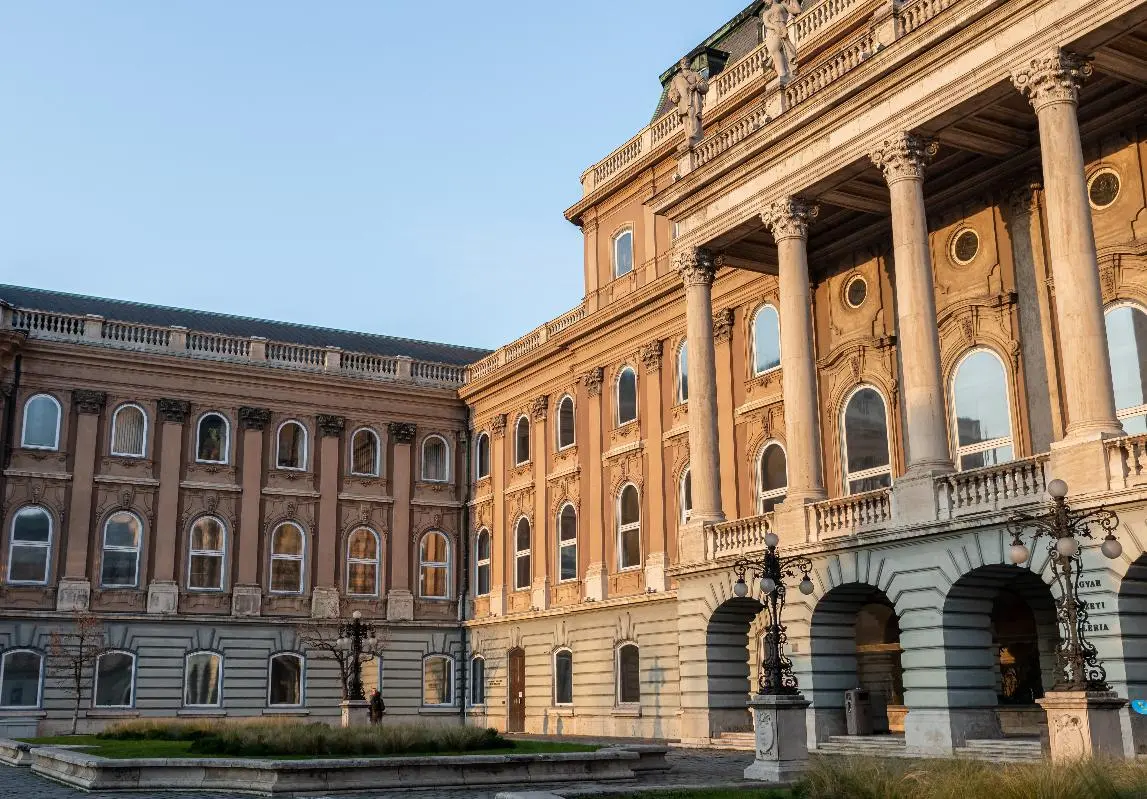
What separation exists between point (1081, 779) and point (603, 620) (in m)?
26.5

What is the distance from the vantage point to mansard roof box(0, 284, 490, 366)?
4744 centimetres

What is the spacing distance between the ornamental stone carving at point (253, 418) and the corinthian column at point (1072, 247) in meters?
31.0

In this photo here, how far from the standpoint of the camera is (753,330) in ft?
111

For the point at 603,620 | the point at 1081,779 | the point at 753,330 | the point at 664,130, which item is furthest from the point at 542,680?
the point at 1081,779

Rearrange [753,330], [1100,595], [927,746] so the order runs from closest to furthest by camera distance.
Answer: [1100,595] < [927,746] < [753,330]

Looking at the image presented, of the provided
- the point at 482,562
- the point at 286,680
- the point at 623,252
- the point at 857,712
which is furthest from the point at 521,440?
the point at 857,712

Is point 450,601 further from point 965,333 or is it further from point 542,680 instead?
point 965,333

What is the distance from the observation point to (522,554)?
44.7 meters

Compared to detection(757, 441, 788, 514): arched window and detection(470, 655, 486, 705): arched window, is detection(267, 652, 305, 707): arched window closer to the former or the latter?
detection(470, 655, 486, 705): arched window

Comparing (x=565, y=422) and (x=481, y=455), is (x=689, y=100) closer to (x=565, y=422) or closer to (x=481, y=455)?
(x=565, y=422)

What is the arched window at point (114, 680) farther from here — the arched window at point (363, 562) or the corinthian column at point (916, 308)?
the corinthian column at point (916, 308)

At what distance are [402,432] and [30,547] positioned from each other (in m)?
13.9

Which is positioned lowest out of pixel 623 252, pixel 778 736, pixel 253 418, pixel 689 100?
pixel 778 736

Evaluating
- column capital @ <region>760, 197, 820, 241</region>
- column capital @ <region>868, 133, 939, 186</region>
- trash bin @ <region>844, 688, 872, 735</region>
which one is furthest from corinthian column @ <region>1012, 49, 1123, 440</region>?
trash bin @ <region>844, 688, 872, 735</region>
